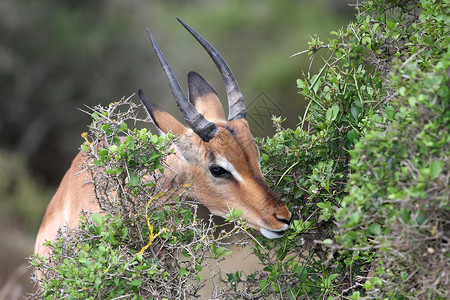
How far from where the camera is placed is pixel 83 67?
61.1 feet

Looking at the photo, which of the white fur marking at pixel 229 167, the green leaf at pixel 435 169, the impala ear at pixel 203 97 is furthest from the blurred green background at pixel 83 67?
the green leaf at pixel 435 169

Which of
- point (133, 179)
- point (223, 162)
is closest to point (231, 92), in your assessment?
point (223, 162)

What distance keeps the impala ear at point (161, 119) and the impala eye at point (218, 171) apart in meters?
0.52

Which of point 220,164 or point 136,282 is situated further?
point 220,164

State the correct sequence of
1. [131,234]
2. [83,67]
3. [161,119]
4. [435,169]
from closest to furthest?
1. [435,169]
2. [131,234]
3. [161,119]
4. [83,67]

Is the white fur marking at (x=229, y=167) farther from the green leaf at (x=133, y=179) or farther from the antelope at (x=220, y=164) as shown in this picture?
the green leaf at (x=133, y=179)

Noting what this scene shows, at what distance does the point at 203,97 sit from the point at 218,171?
150cm

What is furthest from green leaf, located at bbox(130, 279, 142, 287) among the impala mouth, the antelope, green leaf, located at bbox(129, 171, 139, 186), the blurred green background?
the blurred green background

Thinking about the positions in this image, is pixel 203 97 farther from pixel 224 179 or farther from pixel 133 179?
pixel 133 179

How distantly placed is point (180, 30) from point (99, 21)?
11.0ft

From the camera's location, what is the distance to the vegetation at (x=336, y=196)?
3.26 meters

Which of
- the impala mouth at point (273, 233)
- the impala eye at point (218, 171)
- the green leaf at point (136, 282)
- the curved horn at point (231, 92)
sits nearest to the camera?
the green leaf at point (136, 282)

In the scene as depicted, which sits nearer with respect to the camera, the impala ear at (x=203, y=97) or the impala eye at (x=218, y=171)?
the impala eye at (x=218, y=171)

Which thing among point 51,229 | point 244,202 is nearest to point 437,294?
point 244,202
